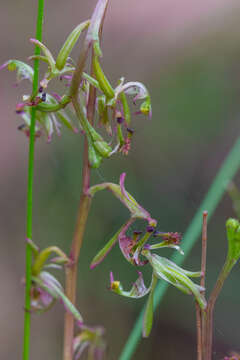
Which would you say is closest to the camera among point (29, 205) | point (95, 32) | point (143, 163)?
point (95, 32)

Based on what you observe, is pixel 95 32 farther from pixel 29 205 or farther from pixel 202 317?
pixel 202 317

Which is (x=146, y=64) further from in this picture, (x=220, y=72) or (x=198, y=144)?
(x=198, y=144)

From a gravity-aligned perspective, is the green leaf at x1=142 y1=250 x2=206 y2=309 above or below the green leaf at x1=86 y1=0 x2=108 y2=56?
below

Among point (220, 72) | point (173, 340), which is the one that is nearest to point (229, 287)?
point (173, 340)

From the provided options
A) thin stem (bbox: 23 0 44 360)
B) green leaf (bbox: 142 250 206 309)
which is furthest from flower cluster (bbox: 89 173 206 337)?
thin stem (bbox: 23 0 44 360)

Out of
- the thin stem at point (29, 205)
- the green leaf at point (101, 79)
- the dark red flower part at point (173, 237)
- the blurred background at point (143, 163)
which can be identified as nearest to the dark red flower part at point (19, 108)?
the thin stem at point (29, 205)

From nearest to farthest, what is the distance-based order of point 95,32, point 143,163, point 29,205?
point 95,32 → point 29,205 → point 143,163

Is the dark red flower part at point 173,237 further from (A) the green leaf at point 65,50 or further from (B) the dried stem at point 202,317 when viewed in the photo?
(A) the green leaf at point 65,50

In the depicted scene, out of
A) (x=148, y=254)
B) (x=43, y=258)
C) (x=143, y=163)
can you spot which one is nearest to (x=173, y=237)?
(x=148, y=254)

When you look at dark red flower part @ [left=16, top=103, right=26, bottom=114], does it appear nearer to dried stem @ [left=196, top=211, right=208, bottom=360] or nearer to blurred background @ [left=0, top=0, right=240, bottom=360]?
dried stem @ [left=196, top=211, right=208, bottom=360]
